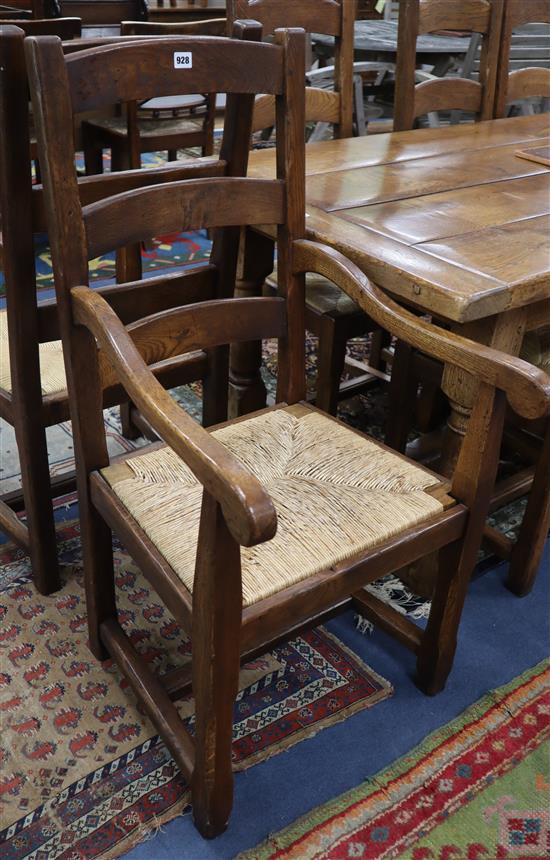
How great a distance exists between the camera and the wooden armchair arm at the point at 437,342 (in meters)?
1.04

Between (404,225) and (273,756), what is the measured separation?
3.17ft

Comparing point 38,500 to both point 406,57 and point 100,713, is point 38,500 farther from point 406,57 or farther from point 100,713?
point 406,57

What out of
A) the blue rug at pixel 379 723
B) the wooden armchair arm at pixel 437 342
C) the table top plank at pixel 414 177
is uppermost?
the table top plank at pixel 414 177

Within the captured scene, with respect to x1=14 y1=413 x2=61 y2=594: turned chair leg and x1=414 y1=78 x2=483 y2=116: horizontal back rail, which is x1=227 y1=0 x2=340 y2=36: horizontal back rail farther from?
x1=14 y1=413 x2=61 y2=594: turned chair leg

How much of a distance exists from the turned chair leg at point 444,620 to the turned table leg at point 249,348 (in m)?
0.67

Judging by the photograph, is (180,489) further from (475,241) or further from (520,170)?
(520,170)

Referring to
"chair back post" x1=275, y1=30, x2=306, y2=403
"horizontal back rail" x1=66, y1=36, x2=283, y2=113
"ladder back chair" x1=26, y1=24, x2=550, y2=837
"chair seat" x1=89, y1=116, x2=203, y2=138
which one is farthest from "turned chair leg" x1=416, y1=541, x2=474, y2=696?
"chair seat" x1=89, y1=116, x2=203, y2=138

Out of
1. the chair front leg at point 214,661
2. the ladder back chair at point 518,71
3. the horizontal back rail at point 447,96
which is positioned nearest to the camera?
the chair front leg at point 214,661

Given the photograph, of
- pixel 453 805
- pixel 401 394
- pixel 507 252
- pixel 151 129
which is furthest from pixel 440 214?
pixel 151 129

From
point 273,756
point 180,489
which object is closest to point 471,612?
point 273,756

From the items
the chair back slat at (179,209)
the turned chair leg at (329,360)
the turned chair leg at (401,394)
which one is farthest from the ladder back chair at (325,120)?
the chair back slat at (179,209)

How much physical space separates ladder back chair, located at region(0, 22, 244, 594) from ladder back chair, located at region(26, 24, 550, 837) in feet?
0.36

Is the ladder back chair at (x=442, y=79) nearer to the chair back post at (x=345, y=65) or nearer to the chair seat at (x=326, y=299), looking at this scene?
the chair back post at (x=345, y=65)

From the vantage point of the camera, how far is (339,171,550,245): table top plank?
143 cm
